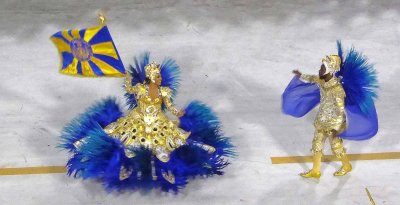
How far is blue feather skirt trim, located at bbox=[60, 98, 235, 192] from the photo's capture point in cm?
556

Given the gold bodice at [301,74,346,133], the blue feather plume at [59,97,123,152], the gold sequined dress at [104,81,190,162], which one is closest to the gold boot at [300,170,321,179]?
the gold bodice at [301,74,346,133]

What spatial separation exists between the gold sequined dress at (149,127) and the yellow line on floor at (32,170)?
0.59 meters

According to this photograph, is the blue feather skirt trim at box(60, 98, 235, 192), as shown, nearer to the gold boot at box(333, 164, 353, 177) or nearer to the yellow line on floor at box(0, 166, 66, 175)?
the yellow line on floor at box(0, 166, 66, 175)

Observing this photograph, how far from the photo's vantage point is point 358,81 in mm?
5324

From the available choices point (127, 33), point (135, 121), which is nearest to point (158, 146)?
point (135, 121)

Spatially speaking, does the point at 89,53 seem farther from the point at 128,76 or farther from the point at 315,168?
the point at 315,168

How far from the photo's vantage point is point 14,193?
18.6 feet

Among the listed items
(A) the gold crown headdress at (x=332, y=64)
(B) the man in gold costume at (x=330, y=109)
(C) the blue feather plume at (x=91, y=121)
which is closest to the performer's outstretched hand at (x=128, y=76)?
(C) the blue feather plume at (x=91, y=121)

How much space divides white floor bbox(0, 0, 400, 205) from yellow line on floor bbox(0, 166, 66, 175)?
0.18 ft

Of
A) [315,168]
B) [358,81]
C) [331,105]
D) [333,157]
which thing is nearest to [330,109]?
[331,105]

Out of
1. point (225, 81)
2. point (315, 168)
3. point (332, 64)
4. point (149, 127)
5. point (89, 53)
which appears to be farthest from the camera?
point (225, 81)

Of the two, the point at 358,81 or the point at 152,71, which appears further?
the point at 152,71

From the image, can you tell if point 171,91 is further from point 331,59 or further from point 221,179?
point 331,59

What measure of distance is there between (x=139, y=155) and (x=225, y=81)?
6.11ft
